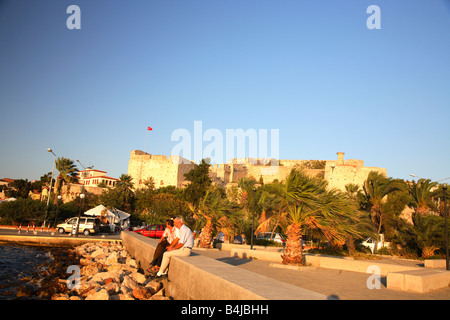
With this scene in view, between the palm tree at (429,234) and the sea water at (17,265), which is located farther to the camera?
the palm tree at (429,234)

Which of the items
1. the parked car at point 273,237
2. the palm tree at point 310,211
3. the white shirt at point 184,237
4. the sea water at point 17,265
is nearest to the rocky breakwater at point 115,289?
the white shirt at point 184,237

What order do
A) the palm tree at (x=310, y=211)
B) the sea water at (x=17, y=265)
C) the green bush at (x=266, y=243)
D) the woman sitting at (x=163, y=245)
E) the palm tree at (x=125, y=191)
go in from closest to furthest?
the woman sitting at (x=163, y=245)
the sea water at (x=17, y=265)
the palm tree at (x=310, y=211)
the green bush at (x=266, y=243)
the palm tree at (x=125, y=191)

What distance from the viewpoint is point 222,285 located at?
4891mm

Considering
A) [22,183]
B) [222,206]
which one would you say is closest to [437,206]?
[222,206]

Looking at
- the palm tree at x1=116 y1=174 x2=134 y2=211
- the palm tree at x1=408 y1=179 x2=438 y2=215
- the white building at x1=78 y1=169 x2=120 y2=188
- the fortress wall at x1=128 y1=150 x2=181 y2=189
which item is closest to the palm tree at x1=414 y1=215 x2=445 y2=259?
the palm tree at x1=408 y1=179 x2=438 y2=215

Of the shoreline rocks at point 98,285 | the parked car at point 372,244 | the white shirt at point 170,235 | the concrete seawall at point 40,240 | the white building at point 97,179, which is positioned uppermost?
the white building at point 97,179

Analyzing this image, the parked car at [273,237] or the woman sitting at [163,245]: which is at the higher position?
the woman sitting at [163,245]

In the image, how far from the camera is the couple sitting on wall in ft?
26.3

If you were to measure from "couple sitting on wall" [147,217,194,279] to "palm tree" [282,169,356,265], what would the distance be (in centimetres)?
452

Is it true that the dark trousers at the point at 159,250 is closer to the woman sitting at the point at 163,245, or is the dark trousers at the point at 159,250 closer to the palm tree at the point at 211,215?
the woman sitting at the point at 163,245

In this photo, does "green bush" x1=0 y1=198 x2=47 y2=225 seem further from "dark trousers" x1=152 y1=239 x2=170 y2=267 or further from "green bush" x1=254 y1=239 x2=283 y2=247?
"dark trousers" x1=152 y1=239 x2=170 y2=267

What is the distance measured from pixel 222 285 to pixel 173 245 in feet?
12.3

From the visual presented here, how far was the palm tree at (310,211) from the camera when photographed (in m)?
11.4

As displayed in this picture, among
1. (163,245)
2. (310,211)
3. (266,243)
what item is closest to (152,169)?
(266,243)
